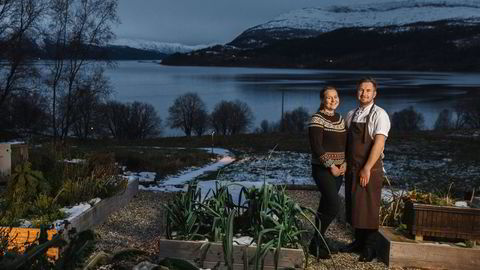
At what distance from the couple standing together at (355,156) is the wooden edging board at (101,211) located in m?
2.42

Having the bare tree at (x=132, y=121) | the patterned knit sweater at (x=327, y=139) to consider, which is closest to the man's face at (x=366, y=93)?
the patterned knit sweater at (x=327, y=139)

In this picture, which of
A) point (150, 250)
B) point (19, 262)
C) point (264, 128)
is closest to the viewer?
point (19, 262)

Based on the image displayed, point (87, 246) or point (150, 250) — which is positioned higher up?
point (87, 246)

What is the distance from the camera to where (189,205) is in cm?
431

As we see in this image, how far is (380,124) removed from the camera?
446cm

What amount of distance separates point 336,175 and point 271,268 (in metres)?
1.15

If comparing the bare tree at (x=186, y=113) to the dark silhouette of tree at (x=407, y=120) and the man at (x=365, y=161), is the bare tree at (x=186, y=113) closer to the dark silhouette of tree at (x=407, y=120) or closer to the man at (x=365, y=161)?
the dark silhouette of tree at (x=407, y=120)

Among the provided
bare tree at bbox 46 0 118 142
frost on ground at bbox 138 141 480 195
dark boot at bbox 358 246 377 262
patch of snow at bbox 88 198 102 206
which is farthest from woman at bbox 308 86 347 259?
bare tree at bbox 46 0 118 142

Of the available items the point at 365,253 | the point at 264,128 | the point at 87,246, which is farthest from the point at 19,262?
the point at 264,128

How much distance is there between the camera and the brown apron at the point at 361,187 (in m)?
4.54

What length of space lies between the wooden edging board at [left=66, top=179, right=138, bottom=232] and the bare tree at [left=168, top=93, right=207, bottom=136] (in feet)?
241

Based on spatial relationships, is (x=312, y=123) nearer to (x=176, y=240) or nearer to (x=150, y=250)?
(x=176, y=240)

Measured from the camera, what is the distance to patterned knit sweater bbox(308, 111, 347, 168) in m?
4.51

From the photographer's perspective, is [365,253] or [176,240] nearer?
[176,240]
